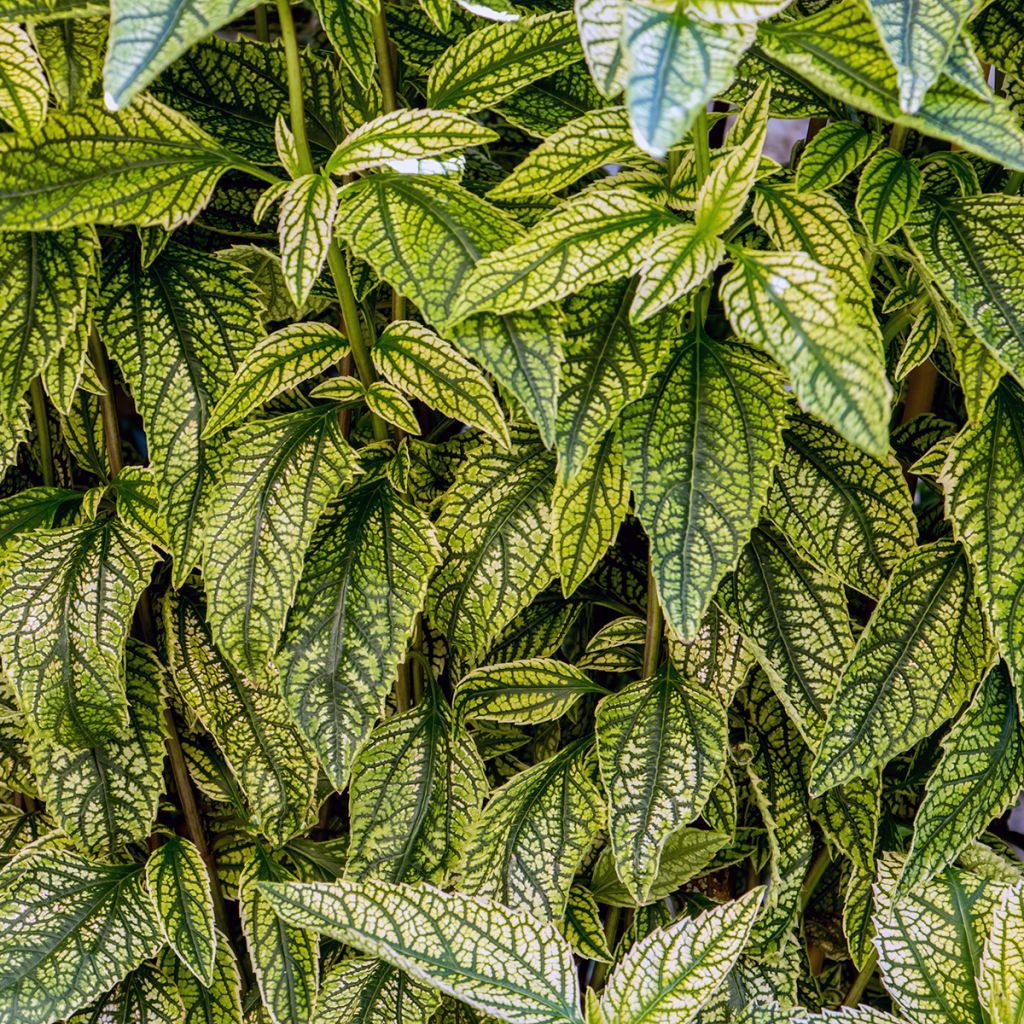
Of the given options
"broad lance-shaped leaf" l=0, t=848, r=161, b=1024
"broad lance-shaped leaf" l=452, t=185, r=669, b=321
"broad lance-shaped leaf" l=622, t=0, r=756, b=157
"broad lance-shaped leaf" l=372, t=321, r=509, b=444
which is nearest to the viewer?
"broad lance-shaped leaf" l=622, t=0, r=756, b=157

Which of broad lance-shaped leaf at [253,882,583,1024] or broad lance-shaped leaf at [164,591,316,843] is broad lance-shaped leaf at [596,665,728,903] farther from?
broad lance-shaped leaf at [164,591,316,843]

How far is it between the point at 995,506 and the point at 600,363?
35cm

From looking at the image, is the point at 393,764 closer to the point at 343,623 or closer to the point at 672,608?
the point at 343,623

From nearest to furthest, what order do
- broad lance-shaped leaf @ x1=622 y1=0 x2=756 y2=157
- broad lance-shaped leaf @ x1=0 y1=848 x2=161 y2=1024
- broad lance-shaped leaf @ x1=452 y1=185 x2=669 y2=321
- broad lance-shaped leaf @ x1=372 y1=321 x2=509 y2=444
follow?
broad lance-shaped leaf @ x1=622 y1=0 x2=756 y2=157 < broad lance-shaped leaf @ x1=452 y1=185 x2=669 y2=321 < broad lance-shaped leaf @ x1=372 y1=321 x2=509 y2=444 < broad lance-shaped leaf @ x1=0 y1=848 x2=161 y2=1024

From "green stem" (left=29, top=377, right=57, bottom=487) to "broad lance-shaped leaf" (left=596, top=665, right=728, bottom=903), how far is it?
595 mm

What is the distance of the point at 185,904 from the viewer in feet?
3.50

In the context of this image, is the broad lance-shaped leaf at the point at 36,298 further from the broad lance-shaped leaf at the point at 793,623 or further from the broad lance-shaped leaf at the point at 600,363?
the broad lance-shaped leaf at the point at 793,623

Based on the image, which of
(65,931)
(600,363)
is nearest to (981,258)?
(600,363)

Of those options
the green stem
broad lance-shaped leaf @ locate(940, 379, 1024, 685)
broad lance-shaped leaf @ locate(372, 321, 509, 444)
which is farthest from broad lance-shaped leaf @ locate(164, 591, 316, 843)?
broad lance-shaped leaf @ locate(940, 379, 1024, 685)

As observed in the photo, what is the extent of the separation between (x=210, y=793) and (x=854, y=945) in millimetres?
662

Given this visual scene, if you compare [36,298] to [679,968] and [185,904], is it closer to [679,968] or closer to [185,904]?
[185,904]

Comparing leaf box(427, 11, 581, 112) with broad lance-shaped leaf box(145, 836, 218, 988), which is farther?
broad lance-shaped leaf box(145, 836, 218, 988)

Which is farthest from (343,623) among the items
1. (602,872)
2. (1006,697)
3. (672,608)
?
(1006,697)

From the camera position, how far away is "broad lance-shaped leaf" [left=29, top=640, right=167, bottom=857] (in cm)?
107
